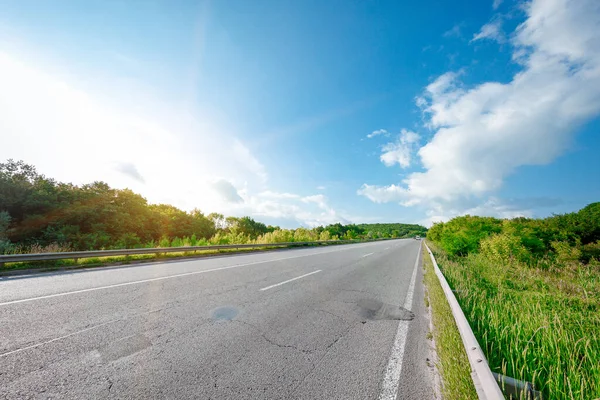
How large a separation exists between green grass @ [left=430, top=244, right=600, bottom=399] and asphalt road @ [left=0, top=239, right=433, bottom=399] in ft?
3.20

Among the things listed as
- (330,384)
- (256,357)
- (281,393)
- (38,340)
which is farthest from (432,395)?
(38,340)

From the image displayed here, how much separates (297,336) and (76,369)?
2.58m

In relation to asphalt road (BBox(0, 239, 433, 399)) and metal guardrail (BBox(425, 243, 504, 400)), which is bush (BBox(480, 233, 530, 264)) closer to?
asphalt road (BBox(0, 239, 433, 399))

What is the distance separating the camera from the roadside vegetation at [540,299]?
261cm

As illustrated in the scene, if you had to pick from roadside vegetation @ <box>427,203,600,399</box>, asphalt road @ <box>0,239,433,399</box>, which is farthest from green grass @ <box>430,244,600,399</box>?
asphalt road @ <box>0,239,433,399</box>

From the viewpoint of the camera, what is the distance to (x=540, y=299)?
19.0ft

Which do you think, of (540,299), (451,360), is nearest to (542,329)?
(451,360)

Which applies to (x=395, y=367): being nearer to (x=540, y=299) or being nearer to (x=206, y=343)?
(x=206, y=343)

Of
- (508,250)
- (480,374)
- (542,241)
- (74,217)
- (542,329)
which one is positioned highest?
(74,217)

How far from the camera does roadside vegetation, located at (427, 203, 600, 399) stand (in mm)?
2611

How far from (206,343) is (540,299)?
7996 mm

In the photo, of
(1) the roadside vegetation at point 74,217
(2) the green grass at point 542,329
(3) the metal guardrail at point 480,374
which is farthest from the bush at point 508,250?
(1) the roadside vegetation at point 74,217

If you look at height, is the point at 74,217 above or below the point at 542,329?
above

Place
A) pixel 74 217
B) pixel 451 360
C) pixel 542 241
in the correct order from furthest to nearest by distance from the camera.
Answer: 1. pixel 74 217
2. pixel 542 241
3. pixel 451 360
